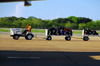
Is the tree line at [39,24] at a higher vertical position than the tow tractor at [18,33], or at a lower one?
higher

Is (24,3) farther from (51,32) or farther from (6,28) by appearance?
(6,28)
